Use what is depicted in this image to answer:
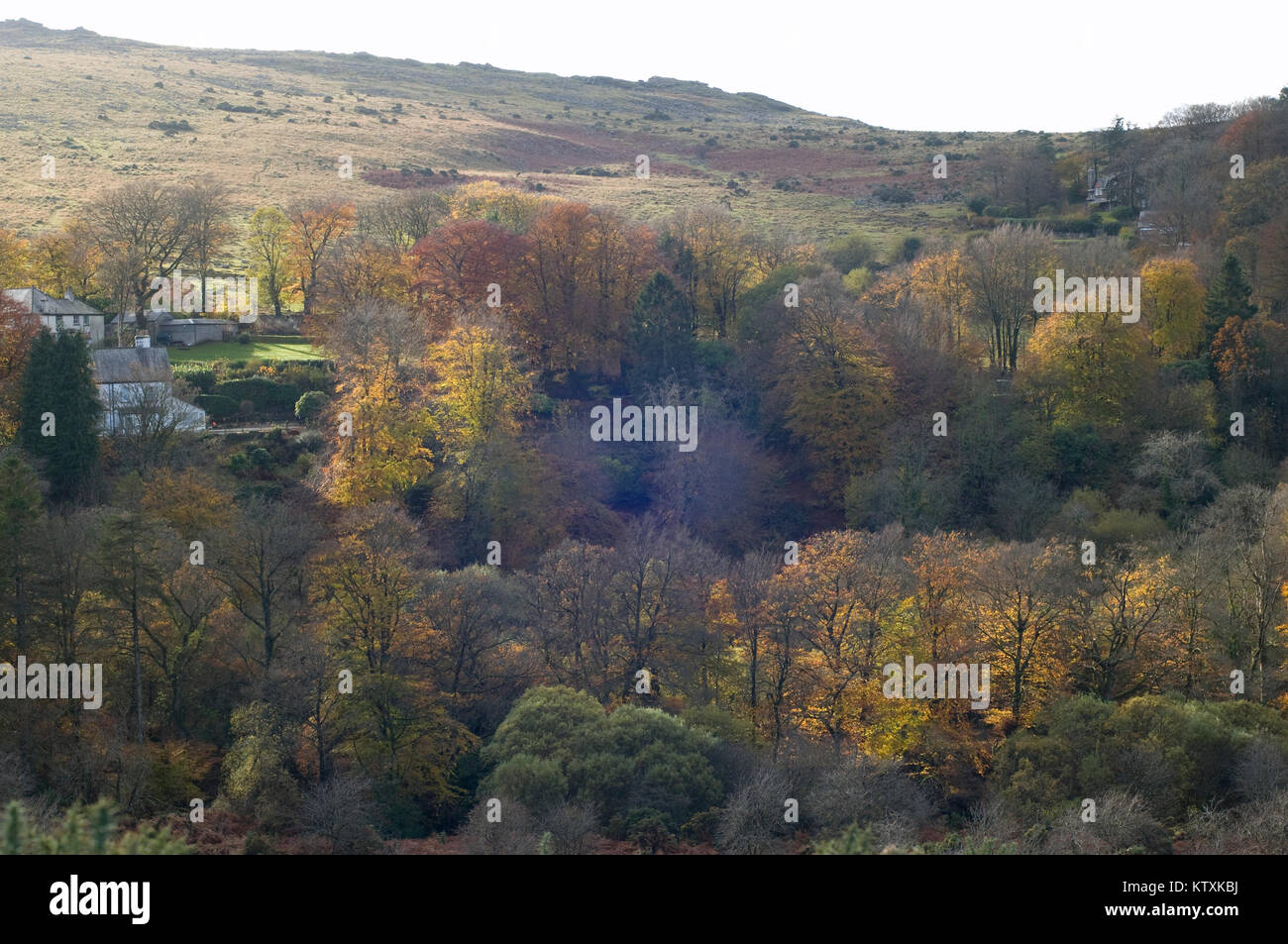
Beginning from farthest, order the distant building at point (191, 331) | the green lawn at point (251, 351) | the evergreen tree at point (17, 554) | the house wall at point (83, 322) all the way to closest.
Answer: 1. the distant building at point (191, 331)
2. the green lawn at point (251, 351)
3. the house wall at point (83, 322)
4. the evergreen tree at point (17, 554)

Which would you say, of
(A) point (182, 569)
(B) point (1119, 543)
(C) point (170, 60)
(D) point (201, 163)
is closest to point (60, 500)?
(A) point (182, 569)

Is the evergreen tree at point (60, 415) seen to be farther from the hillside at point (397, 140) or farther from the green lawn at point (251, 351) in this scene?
the hillside at point (397, 140)

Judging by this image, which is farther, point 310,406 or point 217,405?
point 310,406

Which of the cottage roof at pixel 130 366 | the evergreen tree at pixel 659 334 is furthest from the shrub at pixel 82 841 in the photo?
the evergreen tree at pixel 659 334

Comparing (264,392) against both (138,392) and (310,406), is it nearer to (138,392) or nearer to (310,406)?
(310,406)

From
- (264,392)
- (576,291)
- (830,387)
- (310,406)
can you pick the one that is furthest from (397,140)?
(830,387)

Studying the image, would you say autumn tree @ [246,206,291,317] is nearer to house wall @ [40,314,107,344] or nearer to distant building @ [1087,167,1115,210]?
house wall @ [40,314,107,344]

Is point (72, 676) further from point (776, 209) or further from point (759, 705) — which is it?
point (776, 209)
